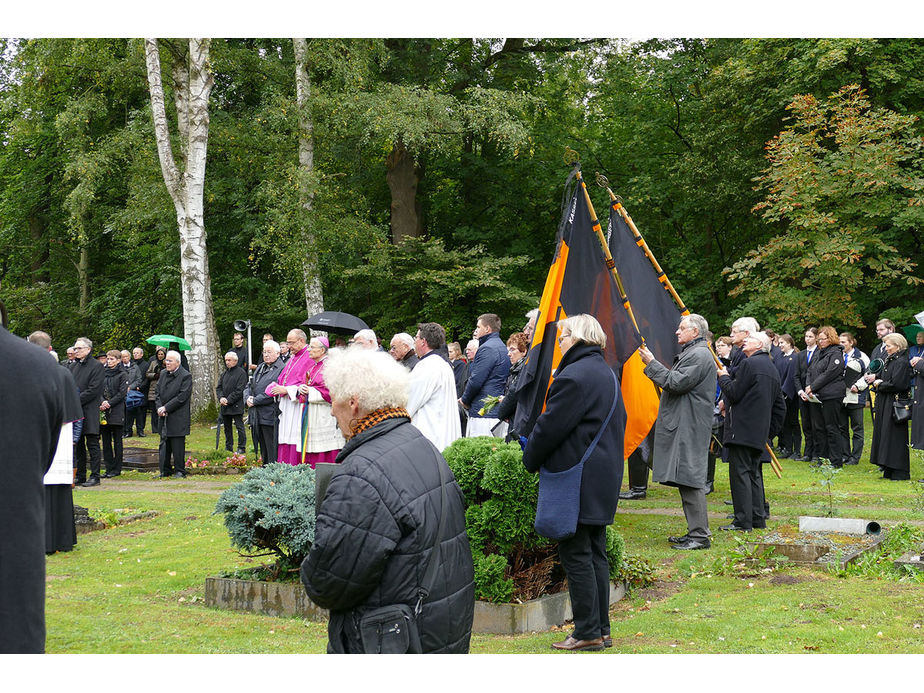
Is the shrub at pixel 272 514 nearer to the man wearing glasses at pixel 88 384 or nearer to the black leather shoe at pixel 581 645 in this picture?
the black leather shoe at pixel 581 645

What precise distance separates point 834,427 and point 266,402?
30.7 ft

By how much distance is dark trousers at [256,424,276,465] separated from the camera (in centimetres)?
1458

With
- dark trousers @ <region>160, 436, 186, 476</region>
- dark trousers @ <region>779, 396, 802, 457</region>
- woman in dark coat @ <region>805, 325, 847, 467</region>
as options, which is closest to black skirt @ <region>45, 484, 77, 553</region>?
dark trousers @ <region>160, 436, 186, 476</region>

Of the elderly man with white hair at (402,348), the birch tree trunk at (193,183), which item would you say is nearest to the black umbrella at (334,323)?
the elderly man with white hair at (402,348)

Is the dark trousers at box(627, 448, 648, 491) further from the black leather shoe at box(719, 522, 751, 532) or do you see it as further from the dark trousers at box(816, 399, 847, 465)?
the dark trousers at box(816, 399, 847, 465)

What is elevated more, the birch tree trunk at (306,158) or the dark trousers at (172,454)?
the birch tree trunk at (306,158)

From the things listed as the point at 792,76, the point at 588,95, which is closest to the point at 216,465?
the point at 792,76

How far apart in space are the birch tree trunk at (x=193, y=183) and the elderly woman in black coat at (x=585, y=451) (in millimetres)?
18248

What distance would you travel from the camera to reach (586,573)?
5.84 m

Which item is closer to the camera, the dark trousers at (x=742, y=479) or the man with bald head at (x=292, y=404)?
the dark trousers at (x=742, y=479)

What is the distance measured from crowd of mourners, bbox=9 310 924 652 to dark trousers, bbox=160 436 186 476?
0.10ft

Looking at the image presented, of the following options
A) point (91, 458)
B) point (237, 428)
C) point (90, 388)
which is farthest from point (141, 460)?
point (90, 388)

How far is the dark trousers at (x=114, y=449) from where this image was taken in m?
16.3

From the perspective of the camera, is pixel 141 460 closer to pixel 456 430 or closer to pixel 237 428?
pixel 237 428
